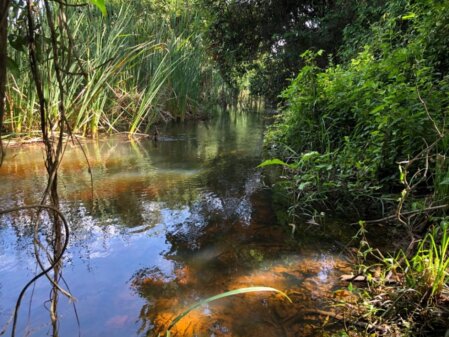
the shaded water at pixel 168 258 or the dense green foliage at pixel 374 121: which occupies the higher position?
the dense green foliage at pixel 374 121

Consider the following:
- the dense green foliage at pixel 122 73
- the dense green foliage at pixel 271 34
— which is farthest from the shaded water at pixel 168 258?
the dense green foliage at pixel 271 34

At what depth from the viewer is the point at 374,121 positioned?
2535mm

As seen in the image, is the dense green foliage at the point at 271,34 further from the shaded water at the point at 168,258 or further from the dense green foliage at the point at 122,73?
the shaded water at the point at 168,258

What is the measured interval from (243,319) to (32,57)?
1087 mm

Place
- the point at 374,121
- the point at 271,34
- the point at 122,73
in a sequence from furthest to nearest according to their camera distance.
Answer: the point at 271,34, the point at 122,73, the point at 374,121

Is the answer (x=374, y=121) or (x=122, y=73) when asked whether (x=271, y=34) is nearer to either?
(x=122, y=73)

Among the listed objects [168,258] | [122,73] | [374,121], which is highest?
[122,73]

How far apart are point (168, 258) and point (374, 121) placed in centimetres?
→ 168

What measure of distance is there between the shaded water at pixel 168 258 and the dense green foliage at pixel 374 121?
0.47 metres

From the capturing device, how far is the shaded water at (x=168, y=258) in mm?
1355

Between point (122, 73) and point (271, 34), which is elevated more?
point (271, 34)

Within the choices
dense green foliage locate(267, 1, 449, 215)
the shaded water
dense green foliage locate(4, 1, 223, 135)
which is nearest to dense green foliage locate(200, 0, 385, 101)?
dense green foliage locate(4, 1, 223, 135)

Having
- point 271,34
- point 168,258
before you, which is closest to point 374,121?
point 168,258

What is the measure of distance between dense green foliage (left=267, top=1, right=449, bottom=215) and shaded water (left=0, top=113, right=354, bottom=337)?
473 millimetres
